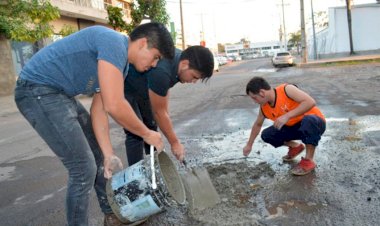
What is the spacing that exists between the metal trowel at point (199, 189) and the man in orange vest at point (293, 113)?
42.3 inches

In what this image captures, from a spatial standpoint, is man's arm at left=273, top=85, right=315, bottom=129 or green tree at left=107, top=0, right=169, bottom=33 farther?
green tree at left=107, top=0, right=169, bottom=33

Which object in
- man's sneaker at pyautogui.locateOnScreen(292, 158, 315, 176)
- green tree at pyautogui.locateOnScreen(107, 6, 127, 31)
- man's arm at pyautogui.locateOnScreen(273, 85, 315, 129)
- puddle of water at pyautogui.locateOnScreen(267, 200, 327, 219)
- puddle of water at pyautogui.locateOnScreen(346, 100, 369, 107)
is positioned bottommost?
puddle of water at pyautogui.locateOnScreen(267, 200, 327, 219)

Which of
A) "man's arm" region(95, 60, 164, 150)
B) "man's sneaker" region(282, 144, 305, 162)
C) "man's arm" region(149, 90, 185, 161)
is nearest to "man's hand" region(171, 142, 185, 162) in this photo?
"man's arm" region(149, 90, 185, 161)

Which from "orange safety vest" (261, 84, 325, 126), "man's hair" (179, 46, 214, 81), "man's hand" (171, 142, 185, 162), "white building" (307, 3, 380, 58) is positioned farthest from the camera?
"white building" (307, 3, 380, 58)

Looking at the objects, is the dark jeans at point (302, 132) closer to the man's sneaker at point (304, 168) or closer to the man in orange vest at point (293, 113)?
the man in orange vest at point (293, 113)

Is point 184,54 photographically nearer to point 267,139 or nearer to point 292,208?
point 292,208

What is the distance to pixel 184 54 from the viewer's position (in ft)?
10.0

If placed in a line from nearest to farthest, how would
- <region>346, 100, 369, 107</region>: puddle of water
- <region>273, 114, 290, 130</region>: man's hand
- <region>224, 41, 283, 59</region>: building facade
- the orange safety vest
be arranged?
<region>273, 114, 290, 130</region>: man's hand
the orange safety vest
<region>346, 100, 369, 107</region>: puddle of water
<region>224, 41, 283, 59</region>: building facade

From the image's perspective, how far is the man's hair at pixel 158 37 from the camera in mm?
2318

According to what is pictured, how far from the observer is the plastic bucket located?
101 inches

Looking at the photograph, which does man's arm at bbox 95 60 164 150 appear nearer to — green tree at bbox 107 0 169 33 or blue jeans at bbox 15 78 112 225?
blue jeans at bbox 15 78 112 225

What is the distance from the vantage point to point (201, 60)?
2949mm

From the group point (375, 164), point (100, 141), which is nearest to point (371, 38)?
point (375, 164)

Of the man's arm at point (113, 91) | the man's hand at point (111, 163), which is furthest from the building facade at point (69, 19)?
the man's arm at point (113, 91)
